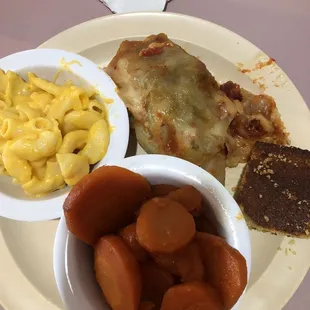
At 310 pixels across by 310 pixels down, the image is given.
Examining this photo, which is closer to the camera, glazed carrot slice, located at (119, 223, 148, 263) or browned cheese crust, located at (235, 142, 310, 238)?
glazed carrot slice, located at (119, 223, 148, 263)

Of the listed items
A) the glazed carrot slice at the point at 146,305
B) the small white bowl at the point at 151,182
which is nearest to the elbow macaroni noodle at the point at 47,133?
the small white bowl at the point at 151,182

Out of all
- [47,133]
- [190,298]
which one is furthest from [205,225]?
[47,133]

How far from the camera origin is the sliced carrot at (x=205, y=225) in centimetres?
97

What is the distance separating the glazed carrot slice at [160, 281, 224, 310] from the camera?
80 centimetres

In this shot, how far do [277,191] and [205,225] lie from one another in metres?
0.37

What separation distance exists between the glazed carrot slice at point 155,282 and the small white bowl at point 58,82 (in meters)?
0.40

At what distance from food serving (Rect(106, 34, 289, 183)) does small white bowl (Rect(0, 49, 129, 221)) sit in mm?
52

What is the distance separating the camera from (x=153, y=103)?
47.8 inches

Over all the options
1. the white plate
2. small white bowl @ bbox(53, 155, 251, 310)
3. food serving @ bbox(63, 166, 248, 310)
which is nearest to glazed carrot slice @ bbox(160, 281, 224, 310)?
food serving @ bbox(63, 166, 248, 310)

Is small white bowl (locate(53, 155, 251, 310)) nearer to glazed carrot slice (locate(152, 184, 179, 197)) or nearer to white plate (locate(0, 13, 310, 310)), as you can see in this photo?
glazed carrot slice (locate(152, 184, 179, 197))

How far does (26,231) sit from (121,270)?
1.97 ft

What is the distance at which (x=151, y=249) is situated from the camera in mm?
827

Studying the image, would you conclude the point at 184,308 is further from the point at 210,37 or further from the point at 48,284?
the point at 210,37

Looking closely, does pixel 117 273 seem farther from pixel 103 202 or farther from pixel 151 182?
pixel 151 182
